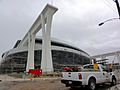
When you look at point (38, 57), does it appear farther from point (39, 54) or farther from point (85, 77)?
point (85, 77)

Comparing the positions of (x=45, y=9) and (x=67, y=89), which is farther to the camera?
(x=45, y=9)

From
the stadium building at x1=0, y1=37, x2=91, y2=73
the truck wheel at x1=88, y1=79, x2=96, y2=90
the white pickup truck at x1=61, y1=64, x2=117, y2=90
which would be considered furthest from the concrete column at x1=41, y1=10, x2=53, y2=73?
the truck wheel at x1=88, y1=79, x2=96, y2=90

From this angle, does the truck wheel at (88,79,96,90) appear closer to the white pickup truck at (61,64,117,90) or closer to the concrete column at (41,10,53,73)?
the white pickup truck at (61,64,117,90)

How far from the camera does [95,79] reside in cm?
1270

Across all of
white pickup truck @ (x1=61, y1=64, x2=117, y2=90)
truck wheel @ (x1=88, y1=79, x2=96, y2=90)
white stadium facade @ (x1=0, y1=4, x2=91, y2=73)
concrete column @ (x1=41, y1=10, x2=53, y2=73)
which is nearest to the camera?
white pickup truck @ (x1=61, y1=64, x2=117, y2=90)

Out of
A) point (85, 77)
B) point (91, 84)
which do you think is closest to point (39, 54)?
point (91, 84)

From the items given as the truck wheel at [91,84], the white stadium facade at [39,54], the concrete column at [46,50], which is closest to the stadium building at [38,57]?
the white stadium facade at [39,54]

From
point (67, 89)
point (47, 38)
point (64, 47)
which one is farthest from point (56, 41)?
Result: point (67, 89)

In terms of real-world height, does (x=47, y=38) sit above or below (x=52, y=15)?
below

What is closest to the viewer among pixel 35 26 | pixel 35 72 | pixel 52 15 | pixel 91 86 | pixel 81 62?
pixel 91 86

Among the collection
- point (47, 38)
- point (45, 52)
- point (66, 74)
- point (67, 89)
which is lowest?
point (67, 89)

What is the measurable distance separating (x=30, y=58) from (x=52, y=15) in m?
22.8

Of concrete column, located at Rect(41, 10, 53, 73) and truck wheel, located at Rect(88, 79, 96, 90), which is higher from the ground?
concrete column, located at Rect(41, 10, 53, 73)

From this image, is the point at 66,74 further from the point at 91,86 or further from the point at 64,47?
the point at 64,47
